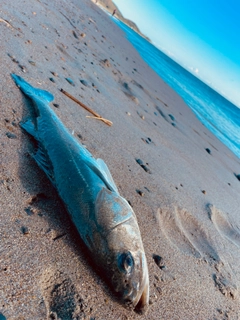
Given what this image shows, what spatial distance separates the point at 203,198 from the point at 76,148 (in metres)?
3.01

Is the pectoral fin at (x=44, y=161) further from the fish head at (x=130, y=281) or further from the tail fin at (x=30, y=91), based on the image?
the tail fin at (x=30, y=91)

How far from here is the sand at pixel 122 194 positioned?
8.06 feet

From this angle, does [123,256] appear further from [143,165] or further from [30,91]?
[30,91]

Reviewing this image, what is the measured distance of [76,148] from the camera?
3633mm

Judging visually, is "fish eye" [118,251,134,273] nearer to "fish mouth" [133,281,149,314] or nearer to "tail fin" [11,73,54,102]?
"fish mouth" [133,281,149,314]

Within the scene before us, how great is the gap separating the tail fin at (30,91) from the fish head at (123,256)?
2.58 metres

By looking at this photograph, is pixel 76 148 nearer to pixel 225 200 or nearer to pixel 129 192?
pixel 129 192

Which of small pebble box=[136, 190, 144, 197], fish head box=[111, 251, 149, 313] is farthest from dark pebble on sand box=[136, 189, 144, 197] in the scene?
fish head box=[111, 251, 149, 313]

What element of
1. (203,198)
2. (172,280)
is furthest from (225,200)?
(172,280)

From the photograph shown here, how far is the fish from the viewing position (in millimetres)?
2590

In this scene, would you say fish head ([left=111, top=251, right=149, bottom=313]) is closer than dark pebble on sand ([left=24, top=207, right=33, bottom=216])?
Yes

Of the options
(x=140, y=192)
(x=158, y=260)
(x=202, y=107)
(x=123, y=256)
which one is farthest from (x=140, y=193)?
(x=202, y=107)

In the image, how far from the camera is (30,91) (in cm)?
475

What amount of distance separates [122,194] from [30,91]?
2370 millimetres
